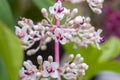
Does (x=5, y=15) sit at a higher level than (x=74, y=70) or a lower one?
higher

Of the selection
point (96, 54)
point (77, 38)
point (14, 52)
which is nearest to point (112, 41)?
point (96, 54)

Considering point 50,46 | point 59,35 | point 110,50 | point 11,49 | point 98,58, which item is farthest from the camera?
point 50,46

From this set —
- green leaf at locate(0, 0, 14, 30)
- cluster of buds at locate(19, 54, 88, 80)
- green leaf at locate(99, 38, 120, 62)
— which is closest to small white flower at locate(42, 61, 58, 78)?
cluster of buds at locate(19, 54, 88, 80)

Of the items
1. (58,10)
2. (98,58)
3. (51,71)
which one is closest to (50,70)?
(51,71)

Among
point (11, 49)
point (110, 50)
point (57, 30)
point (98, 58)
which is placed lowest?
point (11, 49)

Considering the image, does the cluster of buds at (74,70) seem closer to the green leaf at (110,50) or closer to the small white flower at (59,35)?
the small white flower at (59,35)

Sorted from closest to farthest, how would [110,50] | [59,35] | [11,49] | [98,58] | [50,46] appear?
[11,49] → [59,35] → [98,58] → [110,50] → [50,46]

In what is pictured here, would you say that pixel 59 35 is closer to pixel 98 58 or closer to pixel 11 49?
pixel 11 49
